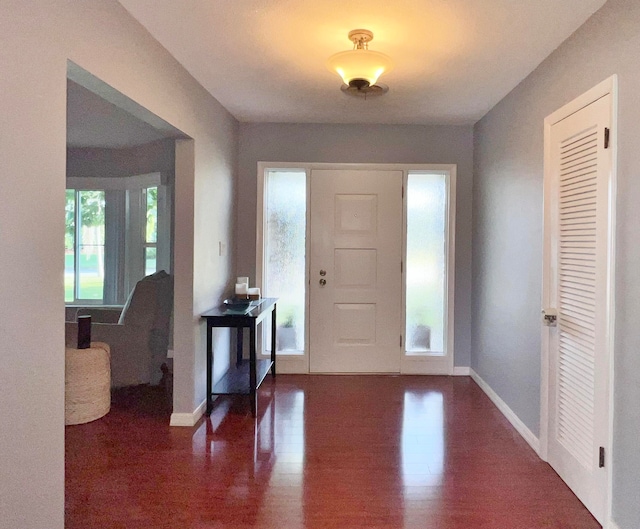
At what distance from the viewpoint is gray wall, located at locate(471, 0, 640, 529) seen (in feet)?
6.18

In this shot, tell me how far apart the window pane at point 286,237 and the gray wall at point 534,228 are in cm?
161

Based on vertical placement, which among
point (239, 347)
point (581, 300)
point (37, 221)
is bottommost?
point (239, 347)

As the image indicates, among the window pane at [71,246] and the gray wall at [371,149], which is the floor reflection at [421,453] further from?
the window pane at [71,246]

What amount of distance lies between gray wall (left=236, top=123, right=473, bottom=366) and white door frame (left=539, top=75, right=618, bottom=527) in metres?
1.66

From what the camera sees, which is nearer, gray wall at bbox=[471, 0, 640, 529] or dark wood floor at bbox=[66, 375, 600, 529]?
gray wall at bbox=[471, 0, 640, 529]

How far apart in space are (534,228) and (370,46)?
1469 mm

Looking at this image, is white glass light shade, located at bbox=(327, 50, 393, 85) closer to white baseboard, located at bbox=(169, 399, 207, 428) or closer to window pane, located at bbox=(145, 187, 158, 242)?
white baseboard, located at bbox=(169, 399, 207, 428)

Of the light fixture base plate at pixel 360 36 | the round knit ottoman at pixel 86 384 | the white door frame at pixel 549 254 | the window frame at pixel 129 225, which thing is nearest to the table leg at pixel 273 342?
the round knit ottoman at pixel 86 384

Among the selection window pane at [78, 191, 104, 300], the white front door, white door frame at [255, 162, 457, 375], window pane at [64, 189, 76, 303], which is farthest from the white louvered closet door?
window pane at [64, 189, 76, 303]

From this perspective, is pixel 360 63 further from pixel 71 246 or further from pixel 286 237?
pixel 71 246

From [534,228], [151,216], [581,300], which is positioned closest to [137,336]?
[151,216]

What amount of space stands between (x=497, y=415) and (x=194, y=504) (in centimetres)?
223

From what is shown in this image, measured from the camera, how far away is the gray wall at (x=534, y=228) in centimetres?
188

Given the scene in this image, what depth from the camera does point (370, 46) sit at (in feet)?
8.74
